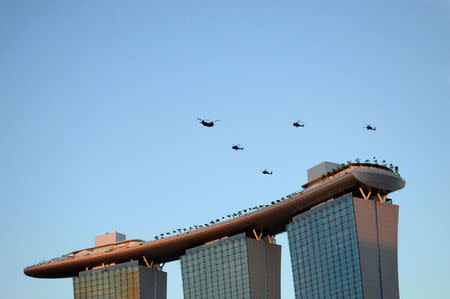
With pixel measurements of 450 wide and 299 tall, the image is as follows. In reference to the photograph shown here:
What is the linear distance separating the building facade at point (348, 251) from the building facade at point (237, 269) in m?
15.4

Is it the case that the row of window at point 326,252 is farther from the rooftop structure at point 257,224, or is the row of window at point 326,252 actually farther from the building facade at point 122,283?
the building facade at point 122,283

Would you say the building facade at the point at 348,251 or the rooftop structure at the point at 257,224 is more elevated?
the rooftop structure at the point at 257,224

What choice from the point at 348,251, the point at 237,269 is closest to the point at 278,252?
the point at 237,269

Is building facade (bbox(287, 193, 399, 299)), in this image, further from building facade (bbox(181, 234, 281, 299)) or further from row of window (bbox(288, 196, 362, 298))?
building facade (bbox(181, 234, 281, 299))

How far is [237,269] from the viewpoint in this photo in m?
162

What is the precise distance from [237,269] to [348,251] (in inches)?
1441

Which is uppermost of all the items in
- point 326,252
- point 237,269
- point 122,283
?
point 122,283

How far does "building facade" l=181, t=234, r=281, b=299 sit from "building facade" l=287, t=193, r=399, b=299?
15449 mm

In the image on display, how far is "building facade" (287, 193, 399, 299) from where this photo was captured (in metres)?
128

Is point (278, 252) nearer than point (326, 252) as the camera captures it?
No

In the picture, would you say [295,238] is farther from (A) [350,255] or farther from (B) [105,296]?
(B) [105,296]

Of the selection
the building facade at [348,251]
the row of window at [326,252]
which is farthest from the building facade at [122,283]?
the building facade at [348,251]

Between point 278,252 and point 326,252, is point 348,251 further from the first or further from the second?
point 278,252

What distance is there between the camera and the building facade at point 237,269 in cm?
15975
